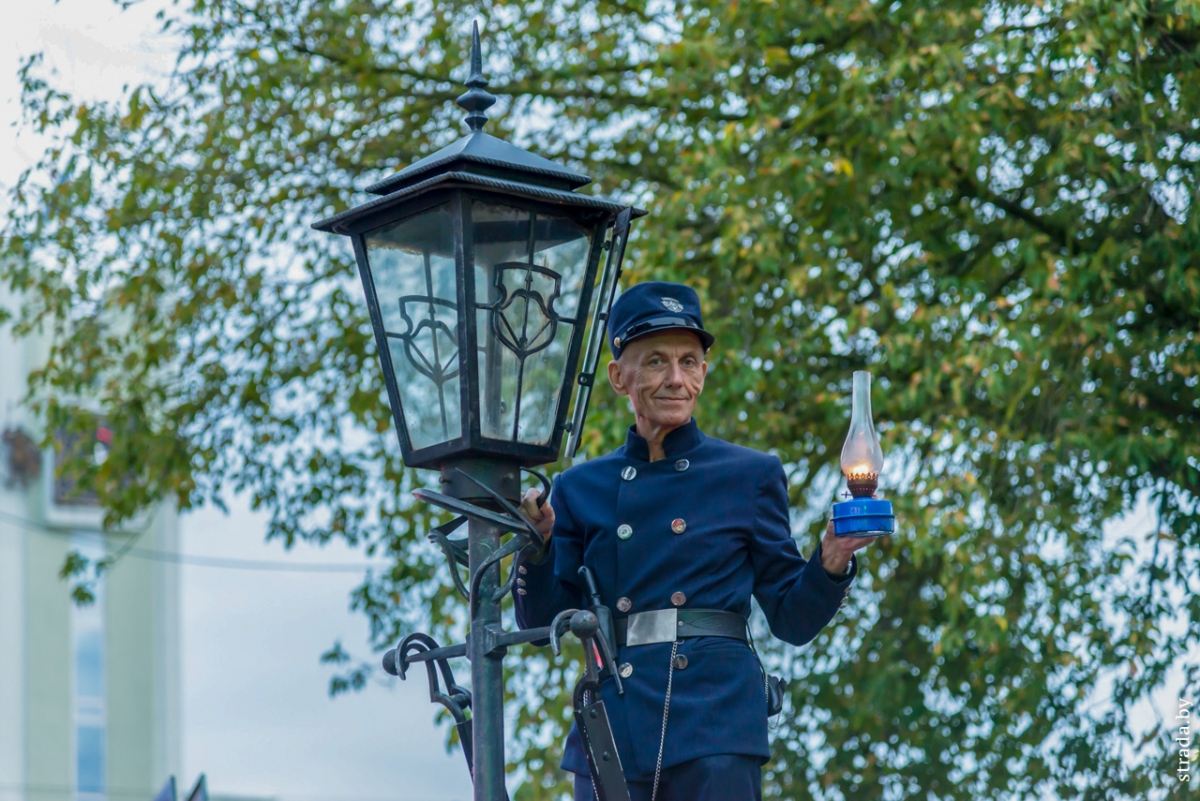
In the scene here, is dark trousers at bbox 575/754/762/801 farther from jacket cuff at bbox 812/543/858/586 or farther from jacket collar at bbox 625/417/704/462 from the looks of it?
jacket collar at bbox 625/417/704/462

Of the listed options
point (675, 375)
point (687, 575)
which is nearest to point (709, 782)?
point (687, 575)

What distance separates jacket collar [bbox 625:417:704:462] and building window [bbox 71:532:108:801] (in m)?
15.6

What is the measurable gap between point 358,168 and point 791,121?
265cm

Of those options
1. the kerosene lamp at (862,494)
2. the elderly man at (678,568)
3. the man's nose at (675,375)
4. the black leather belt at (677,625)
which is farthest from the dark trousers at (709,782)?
the man's nose at (675,375)

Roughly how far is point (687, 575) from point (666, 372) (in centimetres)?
46

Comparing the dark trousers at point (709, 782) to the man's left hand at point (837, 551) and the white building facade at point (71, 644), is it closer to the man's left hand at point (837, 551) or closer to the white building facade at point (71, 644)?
the man's left hand at point (837, 551)

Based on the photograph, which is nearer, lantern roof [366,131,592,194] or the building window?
lantern roof [366,131,592,194]

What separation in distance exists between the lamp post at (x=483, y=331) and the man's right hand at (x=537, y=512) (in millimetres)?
38

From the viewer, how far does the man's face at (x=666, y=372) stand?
3.90 m

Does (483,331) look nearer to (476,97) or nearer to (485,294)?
(485,294)

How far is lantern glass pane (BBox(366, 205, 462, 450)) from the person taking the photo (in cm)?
377

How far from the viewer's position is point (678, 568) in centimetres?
378

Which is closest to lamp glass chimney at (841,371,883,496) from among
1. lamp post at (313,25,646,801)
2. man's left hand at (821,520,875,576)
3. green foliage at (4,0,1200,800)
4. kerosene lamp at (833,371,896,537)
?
kerosene lamp at (833,371,896,537)

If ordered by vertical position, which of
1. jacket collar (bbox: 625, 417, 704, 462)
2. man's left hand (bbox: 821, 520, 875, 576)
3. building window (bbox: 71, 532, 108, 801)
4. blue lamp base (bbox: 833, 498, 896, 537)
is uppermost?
jacket collar (bbox: 625, 417, 704, 462)
